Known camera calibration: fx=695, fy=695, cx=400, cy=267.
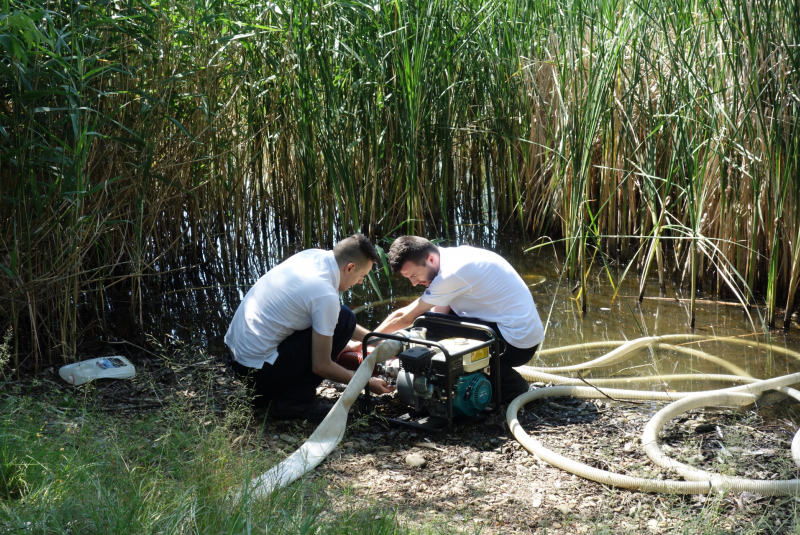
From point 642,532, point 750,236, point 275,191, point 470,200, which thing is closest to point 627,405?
point 642,532

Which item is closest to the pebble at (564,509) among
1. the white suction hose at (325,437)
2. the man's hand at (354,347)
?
the white suction hose at (325,437)

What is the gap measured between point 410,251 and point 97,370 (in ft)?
5.41

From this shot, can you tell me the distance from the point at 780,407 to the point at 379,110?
3.20 metres

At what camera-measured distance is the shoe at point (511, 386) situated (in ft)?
11.2

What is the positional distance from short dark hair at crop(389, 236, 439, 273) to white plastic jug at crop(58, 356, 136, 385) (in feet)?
4.73

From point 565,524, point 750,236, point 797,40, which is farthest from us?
point 750,236

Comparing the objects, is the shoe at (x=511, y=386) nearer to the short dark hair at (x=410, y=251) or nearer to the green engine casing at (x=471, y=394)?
the green engine casing at (x=471, y=394)

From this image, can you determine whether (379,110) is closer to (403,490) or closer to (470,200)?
(470,200)

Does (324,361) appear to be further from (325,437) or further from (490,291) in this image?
(490,291)

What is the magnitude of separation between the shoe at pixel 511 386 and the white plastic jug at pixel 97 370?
6.06 feet

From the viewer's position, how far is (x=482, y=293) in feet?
11.2

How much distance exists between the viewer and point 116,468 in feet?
7.43

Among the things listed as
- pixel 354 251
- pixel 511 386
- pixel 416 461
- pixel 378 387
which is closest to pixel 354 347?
pixel 378 387

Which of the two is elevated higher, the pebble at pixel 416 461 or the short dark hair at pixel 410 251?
the short dark hair at pixel 410 251
